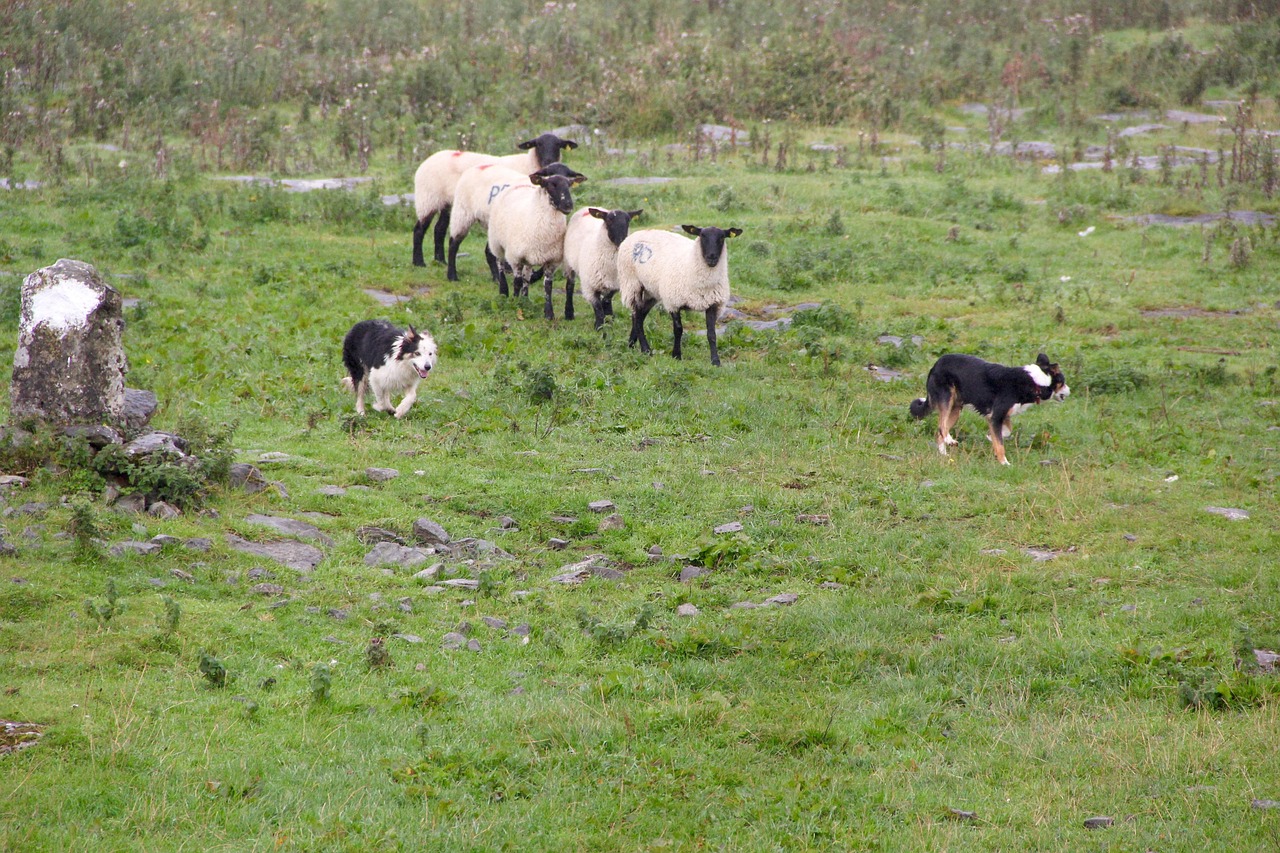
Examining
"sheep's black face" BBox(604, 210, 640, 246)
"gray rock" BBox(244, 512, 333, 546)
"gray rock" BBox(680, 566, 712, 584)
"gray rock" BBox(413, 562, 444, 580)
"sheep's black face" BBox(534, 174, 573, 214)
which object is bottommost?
"gray rock" BBox(680, 566, 712, 584)

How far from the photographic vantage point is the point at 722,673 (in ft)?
24.4

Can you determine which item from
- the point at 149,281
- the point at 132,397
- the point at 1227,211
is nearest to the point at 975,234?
the point at 1227,211

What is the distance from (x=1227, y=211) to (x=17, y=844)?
67.9ft

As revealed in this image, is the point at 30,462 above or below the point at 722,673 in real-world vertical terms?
above

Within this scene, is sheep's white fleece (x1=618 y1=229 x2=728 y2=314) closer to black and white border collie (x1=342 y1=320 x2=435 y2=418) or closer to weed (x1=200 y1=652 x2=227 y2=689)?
black and white border collie (x1=342 y1=320 x2=435 y2=418)

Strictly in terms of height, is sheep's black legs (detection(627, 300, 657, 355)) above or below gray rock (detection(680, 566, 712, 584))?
above

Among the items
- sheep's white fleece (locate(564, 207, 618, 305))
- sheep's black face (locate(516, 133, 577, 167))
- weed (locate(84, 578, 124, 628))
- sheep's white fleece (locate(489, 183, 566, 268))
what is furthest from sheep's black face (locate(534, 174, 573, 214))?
weed (locate(84, 578, 124, 628))

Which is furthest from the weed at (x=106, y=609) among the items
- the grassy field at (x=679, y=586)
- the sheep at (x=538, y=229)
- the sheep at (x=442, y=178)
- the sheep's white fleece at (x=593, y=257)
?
the sheep at (x=442, y=178)

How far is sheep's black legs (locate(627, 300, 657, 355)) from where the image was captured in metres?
15.8

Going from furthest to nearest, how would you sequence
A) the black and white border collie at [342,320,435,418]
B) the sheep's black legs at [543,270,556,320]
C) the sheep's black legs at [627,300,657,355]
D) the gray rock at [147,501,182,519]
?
the sheep's black legs at [543,270,556,320] < the sheep's black legs at [627,300,657,355] < the black and white border collie at [342,320,435,418] < the gray rock at [147,501,182,519]

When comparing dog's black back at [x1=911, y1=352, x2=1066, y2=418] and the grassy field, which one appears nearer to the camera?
the grassy field

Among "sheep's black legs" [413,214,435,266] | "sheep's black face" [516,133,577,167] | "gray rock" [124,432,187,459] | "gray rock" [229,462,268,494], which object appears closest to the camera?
"gray rock" [124,432,187,459]

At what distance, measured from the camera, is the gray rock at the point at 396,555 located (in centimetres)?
907

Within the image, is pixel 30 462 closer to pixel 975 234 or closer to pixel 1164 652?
pixel 1164 652
